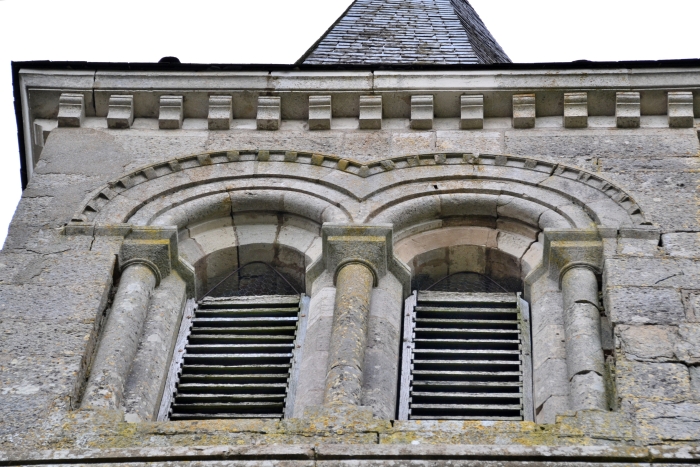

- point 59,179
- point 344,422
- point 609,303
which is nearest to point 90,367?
point 344,422

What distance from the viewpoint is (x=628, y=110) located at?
13258mm

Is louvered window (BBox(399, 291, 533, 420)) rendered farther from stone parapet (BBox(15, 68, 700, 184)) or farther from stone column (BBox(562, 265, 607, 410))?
stone parapet (BBox(15, 68, 700, 184))

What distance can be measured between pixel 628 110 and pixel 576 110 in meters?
0.43

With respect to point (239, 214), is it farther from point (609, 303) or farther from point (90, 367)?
point (609, 303)

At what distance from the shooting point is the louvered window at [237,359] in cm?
1052

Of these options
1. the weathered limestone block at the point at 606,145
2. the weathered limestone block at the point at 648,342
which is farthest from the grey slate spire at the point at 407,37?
the weathered limestone block at the point at 648,342

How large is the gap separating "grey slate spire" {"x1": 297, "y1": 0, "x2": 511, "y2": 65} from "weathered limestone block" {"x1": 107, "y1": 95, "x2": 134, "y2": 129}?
2.72 meters

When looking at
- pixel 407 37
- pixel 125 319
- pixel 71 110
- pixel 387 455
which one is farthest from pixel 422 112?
pixel 407 37

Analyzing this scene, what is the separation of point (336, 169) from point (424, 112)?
1126 millimetres

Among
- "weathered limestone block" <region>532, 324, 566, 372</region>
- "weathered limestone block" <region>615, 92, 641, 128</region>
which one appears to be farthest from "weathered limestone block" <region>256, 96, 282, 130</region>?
"weathered limestone block" <region>532, 324, 566, 372</region>

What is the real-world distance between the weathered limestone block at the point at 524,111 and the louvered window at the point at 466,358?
6.93 feet

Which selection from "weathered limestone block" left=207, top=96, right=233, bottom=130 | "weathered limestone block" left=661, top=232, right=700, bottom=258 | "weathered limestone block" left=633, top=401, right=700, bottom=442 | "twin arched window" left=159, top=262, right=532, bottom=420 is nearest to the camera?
"weathered limestone block" left=633, top=401, right=700, bottom=442

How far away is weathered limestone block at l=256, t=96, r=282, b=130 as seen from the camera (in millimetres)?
13398

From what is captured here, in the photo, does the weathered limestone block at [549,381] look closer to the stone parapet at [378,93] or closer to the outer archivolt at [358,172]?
the outer archivolt at [358,172]
